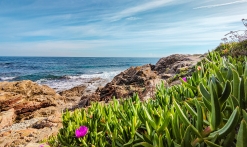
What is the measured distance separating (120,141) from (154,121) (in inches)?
15.5

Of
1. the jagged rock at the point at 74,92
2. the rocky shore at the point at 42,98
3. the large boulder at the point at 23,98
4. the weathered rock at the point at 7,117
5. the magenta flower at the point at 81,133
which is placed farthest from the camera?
the jagged rock at the point at 74,92

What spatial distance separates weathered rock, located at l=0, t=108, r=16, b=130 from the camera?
348 inches

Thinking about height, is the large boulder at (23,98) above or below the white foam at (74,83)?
above

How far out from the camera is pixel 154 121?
1558 millimetres

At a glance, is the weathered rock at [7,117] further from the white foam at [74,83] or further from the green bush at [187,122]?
the white foam at [74,83]

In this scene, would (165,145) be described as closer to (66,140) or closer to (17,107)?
(66,140)

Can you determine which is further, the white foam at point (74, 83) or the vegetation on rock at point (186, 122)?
the white foam at point (74, 83)

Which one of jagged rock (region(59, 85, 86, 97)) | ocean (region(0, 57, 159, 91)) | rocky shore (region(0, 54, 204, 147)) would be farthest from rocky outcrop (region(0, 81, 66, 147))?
ocean (region(0, 57, 159, 91))

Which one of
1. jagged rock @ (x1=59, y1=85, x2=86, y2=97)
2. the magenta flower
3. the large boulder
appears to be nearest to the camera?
the magenta flower

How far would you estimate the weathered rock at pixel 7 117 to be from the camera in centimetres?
885

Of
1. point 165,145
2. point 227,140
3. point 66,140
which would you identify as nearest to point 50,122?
point 66,140

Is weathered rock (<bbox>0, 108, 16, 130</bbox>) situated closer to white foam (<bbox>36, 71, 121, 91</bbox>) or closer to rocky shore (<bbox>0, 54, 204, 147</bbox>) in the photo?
rocky shore (<bbox>0, 54, 204, 147</bbox>)

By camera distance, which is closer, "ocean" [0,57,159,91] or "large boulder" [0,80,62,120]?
"large boulder" [0,80,62,120]

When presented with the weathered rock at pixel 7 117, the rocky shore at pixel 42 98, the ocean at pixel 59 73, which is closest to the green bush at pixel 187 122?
the rocky shore at pixel 42 98
